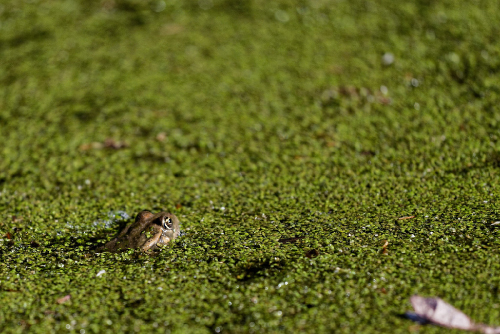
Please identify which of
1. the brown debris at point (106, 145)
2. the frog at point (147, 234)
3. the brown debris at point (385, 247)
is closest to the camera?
the brown debris at point (385, 247)

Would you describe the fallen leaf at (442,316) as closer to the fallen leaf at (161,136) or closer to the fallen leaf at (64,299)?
the fallen leaf at (64,299)

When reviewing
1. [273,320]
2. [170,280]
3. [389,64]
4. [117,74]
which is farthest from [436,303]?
[117,74]

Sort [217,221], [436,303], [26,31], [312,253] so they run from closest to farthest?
[436,303], [312,253], [217,221], [26,31]

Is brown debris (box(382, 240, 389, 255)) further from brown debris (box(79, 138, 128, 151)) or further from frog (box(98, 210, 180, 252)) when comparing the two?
brown debris (box(79, 138, 128, 151))

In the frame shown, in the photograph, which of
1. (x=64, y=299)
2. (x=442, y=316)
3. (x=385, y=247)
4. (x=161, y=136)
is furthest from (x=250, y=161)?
(x=442, y=316)

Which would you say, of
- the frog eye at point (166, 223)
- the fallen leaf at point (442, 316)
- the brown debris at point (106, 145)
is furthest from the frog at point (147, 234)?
the fallen leaf at point (442, 316)

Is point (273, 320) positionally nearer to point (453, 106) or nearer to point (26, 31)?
point (453, 106)

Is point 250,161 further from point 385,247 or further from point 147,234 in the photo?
point 385,247
